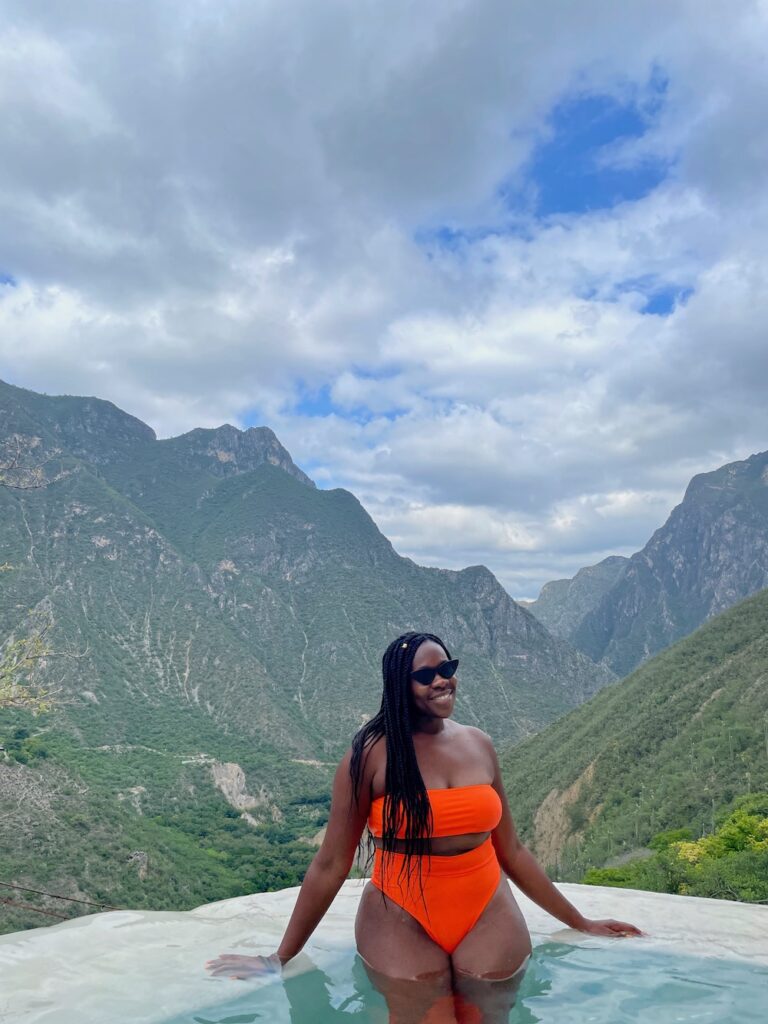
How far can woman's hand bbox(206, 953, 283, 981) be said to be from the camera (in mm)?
3182

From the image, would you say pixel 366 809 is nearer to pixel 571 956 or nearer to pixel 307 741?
pixel 571 956

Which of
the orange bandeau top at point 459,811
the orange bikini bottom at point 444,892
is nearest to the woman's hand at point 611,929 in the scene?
the orange bikini bottom at point 444,892

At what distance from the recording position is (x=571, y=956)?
3.59 meters

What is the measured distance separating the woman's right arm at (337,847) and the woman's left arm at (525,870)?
0.61 meters

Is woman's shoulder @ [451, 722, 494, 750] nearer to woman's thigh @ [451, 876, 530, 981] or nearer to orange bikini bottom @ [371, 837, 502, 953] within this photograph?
orange bikini bottom @ [371, 837, 502, 953]

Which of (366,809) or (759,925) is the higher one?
(366,809)

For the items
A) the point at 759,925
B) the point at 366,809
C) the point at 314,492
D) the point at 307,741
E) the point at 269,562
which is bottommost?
the point at 307,741

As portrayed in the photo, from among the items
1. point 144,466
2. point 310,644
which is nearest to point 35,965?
point 310,644

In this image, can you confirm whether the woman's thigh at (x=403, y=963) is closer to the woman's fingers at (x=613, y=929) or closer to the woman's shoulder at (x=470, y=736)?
the woman's shoulder at (x=470, y=736)

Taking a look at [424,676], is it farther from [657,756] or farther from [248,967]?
[657,756]

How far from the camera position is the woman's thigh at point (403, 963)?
2.62 metres

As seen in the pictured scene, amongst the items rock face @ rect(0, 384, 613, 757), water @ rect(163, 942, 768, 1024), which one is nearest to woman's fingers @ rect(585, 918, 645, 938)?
water @ rect(163, 942, 768, 1024)

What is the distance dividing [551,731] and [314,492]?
12413cm

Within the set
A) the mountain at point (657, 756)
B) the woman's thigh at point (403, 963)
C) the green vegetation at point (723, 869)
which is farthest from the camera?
the mountain at point (657, 756)
